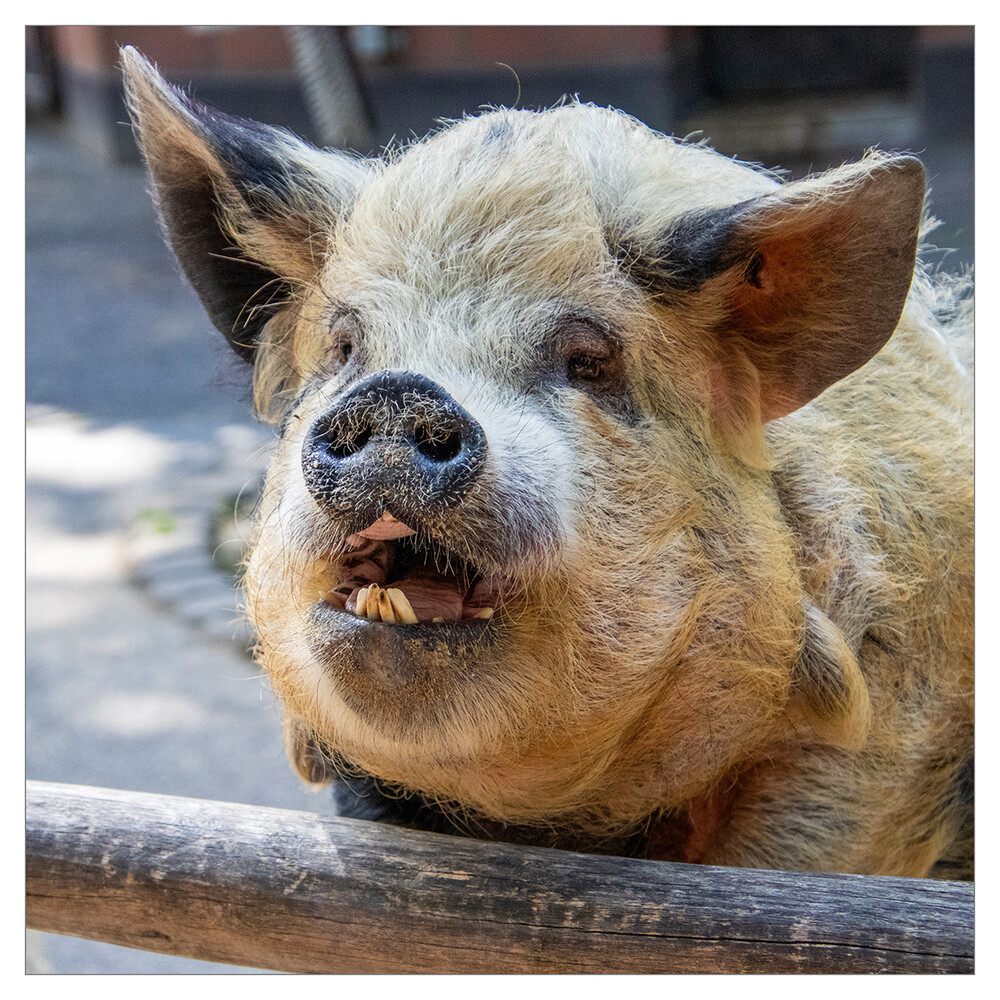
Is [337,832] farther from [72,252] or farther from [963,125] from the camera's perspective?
[72,252]

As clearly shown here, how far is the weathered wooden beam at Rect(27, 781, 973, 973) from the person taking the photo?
4.54 feet

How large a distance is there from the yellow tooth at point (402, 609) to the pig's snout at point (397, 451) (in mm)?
114

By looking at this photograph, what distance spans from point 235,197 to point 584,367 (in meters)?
0.58

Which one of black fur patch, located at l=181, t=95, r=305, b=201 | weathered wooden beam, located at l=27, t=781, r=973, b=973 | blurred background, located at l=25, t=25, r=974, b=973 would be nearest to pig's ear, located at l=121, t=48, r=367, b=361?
black fur patch, located at l=181, t=95, r=305, b=201

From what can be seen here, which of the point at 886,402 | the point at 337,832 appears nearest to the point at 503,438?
the point at 337,832

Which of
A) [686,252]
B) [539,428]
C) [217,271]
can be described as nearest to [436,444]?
[539,428]

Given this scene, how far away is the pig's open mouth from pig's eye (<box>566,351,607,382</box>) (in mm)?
293

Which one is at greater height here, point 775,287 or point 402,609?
point 775,287

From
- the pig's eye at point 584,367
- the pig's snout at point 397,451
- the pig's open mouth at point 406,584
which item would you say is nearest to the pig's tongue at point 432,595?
the pig's open mouth at point 406,584

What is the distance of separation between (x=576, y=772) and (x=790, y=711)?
0.34 meters

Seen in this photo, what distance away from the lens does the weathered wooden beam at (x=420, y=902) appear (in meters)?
1.38

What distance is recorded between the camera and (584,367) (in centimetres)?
147

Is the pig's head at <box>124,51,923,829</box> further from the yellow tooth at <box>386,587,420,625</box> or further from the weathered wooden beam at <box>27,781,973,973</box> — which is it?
the weathered wooden beam at <box>27,781,973,973</box>

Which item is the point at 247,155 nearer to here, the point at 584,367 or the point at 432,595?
the point at 584,367
